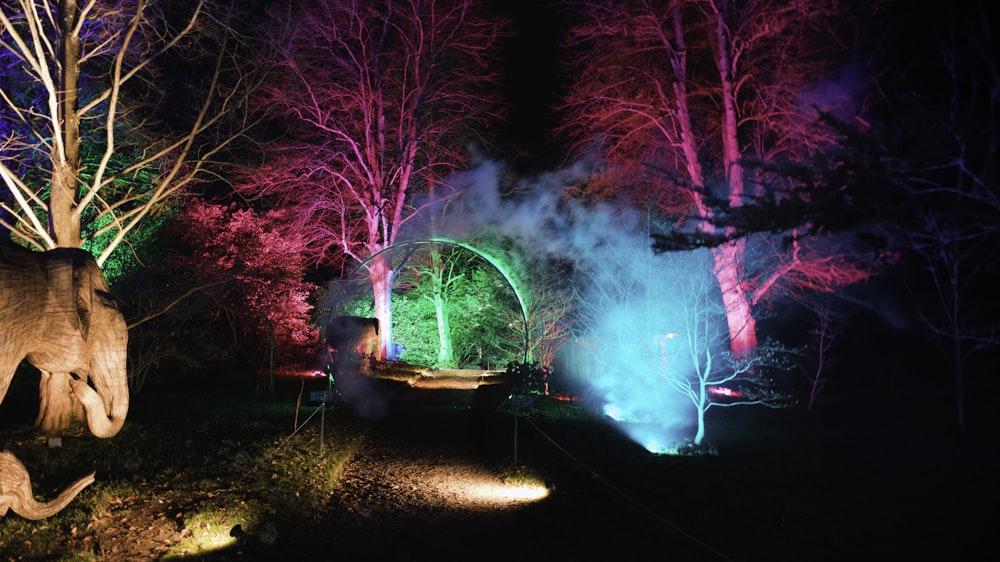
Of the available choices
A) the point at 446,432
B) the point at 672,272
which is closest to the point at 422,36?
the point at 672,272

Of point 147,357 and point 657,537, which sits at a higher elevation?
point 147,357

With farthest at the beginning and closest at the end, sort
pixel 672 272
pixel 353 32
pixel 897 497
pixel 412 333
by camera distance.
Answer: pixel 412 333 < pixel 353 32 < pixel 672 272 < pixel 897 497

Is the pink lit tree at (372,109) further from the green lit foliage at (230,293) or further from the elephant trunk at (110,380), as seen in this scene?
the elephant trunk at (110,380)

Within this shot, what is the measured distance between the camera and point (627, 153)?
19.5 meters

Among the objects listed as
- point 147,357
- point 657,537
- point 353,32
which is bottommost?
point 657,537

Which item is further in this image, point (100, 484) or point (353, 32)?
point (353, 32)

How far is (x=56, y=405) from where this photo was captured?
353 inches

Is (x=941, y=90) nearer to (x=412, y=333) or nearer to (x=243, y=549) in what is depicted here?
(x=243, y=549)

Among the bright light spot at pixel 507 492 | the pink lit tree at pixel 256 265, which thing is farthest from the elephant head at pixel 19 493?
the pink lit tree at pixel 256 265

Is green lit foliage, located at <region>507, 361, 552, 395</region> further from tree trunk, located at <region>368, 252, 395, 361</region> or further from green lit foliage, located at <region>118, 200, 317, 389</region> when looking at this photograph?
tree trunk, located at <region>368, 252, 395, 361</region>

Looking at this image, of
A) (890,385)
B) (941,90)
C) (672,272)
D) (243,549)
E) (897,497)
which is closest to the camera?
(243,549)

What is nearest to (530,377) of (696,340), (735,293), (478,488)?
(735,293)

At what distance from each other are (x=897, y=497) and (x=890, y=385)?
11078 mm

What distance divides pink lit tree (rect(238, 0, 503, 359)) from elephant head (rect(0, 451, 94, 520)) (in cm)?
1612
